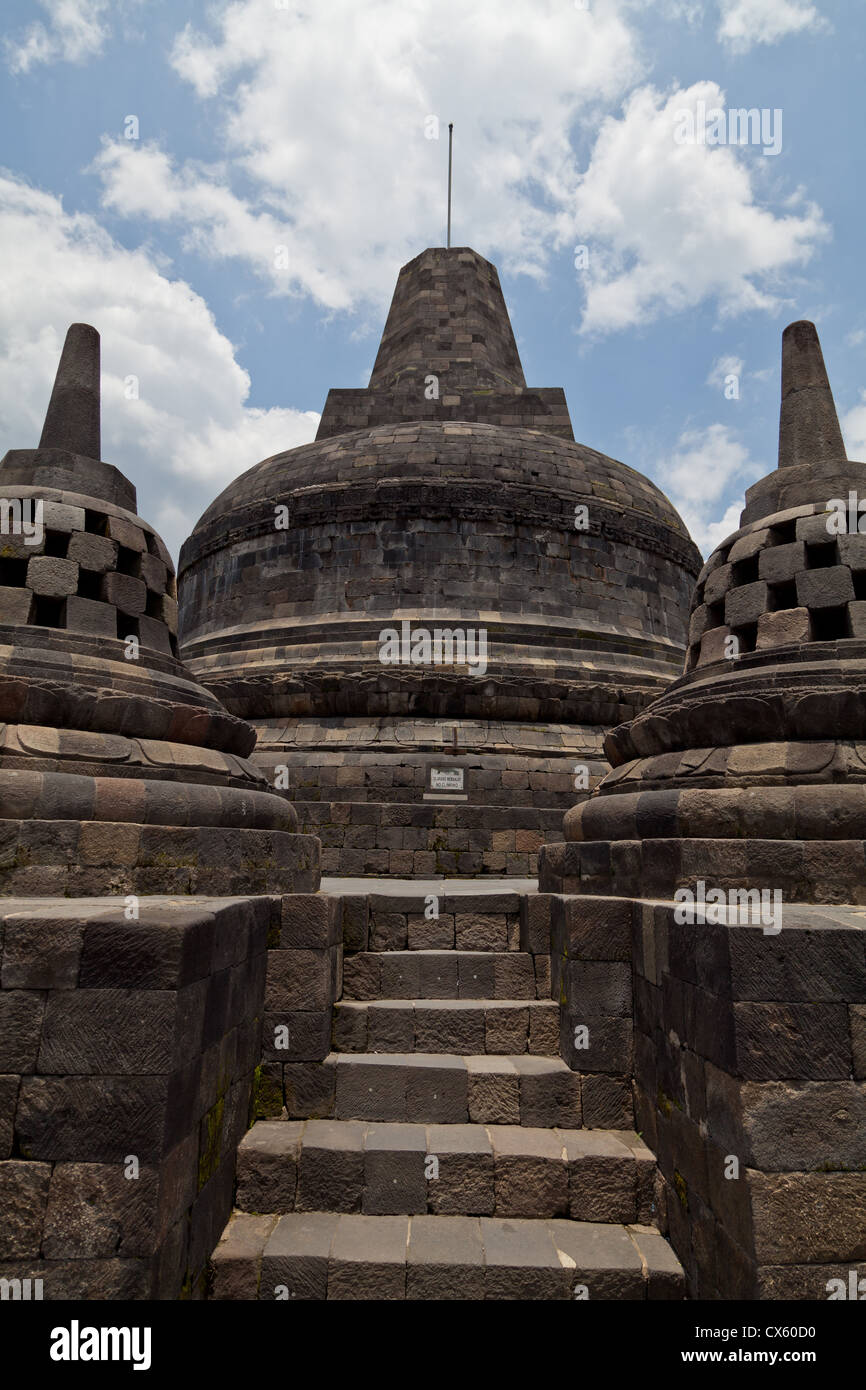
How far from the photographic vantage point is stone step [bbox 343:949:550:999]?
599 centimetres

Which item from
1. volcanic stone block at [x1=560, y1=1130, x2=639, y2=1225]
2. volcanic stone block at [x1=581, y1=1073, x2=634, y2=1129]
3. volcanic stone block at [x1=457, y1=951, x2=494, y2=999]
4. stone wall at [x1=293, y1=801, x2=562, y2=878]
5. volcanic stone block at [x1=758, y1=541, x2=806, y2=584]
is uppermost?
volcanic stone block at [x1=758, y1=541, x2=806, y2=584]

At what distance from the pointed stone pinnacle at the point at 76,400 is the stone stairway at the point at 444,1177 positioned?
18.8 feet

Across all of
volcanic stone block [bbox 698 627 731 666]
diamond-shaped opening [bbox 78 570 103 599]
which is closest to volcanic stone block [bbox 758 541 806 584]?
volcanic stone block [bbox 698 627 731 666]

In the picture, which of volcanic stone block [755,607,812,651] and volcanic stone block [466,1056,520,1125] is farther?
volcanic stone block [755,607,812,651]

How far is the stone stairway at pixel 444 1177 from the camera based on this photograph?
405cm

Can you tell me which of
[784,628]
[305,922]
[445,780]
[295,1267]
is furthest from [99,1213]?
[445,780]

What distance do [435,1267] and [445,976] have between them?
2.10 metres

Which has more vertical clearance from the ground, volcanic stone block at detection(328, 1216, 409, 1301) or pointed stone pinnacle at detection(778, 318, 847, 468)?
pointed stone pinnacle at detection(778, 318, 847, 468)

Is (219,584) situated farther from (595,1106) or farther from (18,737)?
(595,1106)

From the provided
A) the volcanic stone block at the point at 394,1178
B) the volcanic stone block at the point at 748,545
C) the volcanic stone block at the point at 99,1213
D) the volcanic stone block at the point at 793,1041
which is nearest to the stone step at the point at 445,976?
the volcanic stone block at the point at 394,1178

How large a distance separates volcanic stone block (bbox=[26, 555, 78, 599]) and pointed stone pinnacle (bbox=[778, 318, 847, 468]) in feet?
20.6

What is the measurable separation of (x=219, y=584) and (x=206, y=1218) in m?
13.8

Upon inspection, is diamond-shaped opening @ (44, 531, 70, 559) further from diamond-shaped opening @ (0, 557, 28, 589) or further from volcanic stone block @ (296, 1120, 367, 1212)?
volcanic stone block @ (296, 1120, 367, 1212)

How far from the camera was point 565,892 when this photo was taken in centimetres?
628
